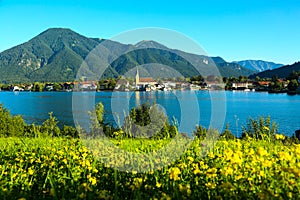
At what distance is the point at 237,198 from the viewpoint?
3.23 metres

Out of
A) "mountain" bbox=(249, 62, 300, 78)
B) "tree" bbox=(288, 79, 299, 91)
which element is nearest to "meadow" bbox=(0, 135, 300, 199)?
"tree" bbox=(288, 79, 299, 91)

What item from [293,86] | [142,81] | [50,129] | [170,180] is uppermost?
[142,81]

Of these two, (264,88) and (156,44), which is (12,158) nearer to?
(156,44)

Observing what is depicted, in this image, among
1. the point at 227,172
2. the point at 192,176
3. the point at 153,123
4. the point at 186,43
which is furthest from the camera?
the point at 153,123

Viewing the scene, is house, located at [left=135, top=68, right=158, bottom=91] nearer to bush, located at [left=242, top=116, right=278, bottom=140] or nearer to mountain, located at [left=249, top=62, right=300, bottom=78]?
bush, located at [left=242, top=116, right=278, bottom=140]

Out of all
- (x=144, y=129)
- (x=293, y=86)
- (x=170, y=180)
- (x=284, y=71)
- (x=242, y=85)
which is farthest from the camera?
(x=284, y=71)

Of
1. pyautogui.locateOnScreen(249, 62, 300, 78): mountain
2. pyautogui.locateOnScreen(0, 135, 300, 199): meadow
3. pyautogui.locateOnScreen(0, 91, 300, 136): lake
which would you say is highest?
pyautogui.locateOnScreen(249, 62, 300, 78): mountain

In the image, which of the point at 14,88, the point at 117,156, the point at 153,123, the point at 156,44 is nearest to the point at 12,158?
the point at 117,156

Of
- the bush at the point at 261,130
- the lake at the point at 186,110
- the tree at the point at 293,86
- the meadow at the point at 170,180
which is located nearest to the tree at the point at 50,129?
the lake at the point at 186,110

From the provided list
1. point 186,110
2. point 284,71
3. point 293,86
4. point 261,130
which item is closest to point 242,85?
point 293,86

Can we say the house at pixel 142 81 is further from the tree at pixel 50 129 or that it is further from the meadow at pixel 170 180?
the meadow at pixel 170 180

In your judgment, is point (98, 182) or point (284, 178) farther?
point (98, 182)

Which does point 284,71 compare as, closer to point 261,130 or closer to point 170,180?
point 261,130

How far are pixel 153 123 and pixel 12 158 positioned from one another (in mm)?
10230
